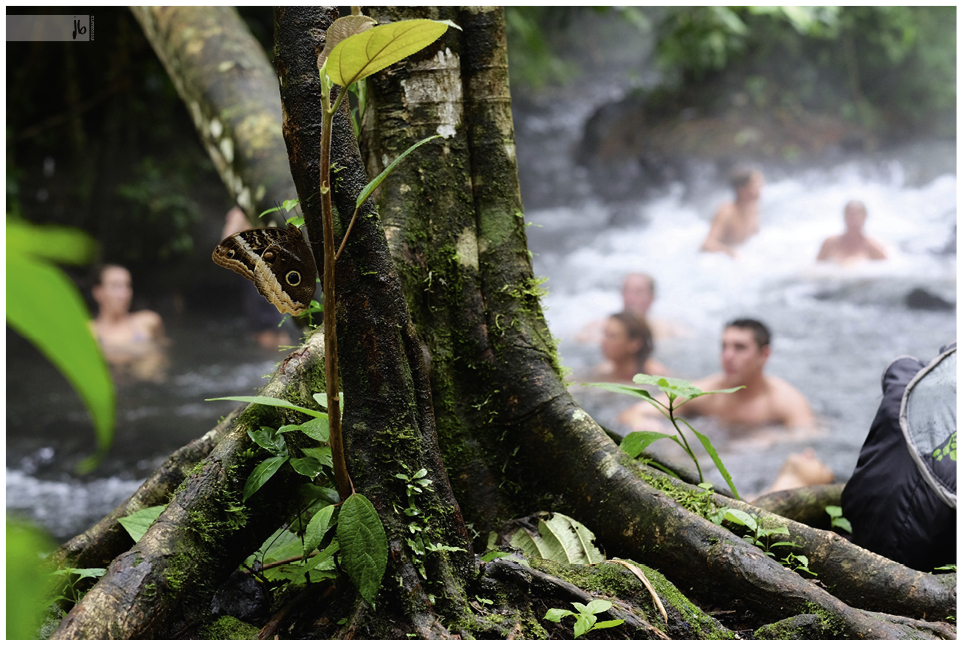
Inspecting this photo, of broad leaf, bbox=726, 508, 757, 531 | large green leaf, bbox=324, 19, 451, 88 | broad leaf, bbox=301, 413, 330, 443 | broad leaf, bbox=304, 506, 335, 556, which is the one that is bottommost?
broad leaf, bbox=726, 508, 757, 531

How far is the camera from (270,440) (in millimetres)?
851

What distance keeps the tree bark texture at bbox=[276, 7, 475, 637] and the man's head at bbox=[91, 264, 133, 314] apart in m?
4.60

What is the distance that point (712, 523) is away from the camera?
96 centimetres

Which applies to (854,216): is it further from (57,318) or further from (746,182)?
(57,318)

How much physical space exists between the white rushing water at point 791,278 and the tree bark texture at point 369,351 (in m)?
3.63

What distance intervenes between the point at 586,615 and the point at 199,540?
48 centimetres

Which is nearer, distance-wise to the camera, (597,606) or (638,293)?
(597,606)

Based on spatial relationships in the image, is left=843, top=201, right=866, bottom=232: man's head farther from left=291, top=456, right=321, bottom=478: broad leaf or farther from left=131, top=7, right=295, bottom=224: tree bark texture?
left=291, top=456, right=321, bottom=478: broad leaf

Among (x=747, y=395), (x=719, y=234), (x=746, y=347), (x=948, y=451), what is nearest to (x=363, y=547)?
(x=948, y=451)

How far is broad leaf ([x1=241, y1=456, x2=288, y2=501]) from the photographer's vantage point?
0.83 m

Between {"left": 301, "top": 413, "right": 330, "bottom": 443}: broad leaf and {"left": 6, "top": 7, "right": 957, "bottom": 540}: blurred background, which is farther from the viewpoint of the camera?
{"left": 6, "top": 7, "right": 957, "bottom": 540}: blurred background

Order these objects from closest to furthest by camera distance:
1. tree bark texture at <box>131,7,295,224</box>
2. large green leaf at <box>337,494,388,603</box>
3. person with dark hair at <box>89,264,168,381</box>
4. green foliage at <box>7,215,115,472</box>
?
1. green foliage at <box>7,215,115,472</box>
2. large green leaf at <box>337,494,388,603</box>
3. tree bark texture at <box>131,7,295,224</box>
4. person with dark hair at <box>89,264,168,381</box>

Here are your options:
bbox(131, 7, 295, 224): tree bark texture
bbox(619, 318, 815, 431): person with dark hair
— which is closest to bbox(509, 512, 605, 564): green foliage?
bbox(131, 7, 295, 224): tree bark texture
